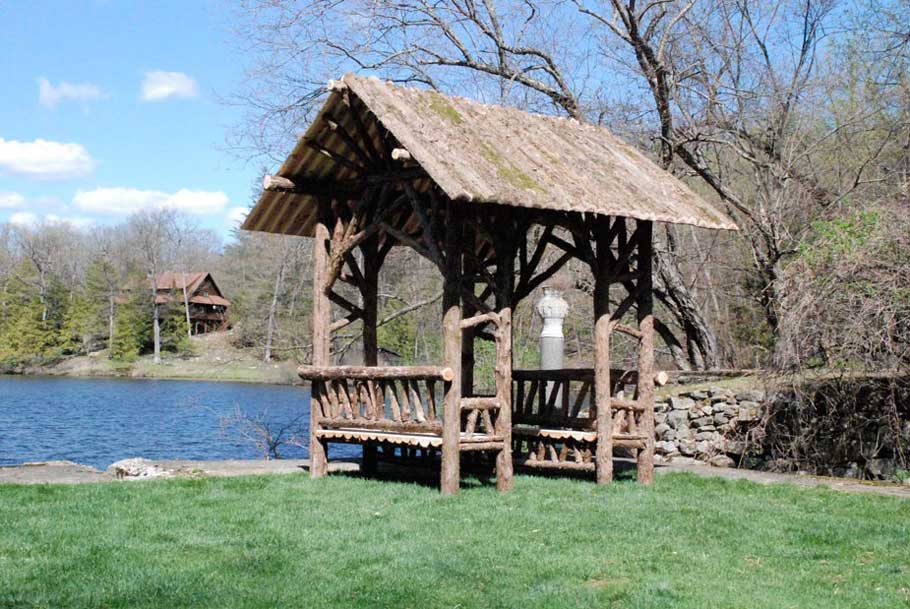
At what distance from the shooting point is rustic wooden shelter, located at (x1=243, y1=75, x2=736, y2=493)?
427 inches

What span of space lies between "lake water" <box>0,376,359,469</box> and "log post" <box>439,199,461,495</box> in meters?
9.67

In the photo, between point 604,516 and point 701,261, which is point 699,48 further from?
point 604,516

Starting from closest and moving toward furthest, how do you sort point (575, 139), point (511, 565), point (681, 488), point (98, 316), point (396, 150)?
1. point (511, 565)
2. point (396, 150)
3. point (681, 488)
4. point (575, 139)
5. point (98, 316)

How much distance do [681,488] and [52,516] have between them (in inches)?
247

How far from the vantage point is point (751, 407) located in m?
14.8

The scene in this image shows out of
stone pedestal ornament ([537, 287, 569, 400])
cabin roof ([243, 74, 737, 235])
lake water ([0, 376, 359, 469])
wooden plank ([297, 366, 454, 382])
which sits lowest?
lake water ([0, 376, 359, 469])

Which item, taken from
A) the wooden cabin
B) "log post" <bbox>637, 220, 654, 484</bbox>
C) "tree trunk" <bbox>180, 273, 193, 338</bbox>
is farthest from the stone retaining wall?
the wooden cabin

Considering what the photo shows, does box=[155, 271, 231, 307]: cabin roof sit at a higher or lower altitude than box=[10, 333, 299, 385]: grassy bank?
higher

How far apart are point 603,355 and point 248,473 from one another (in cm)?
425

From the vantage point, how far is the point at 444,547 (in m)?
8.13

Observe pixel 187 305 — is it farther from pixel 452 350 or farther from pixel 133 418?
pixel 452 350

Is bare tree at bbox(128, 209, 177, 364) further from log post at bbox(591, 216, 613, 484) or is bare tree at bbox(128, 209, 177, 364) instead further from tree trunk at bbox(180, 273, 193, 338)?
log post at bbox(591, 216, 613, 484)

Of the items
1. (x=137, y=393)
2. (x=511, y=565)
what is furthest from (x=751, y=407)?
(x=137, y=393)

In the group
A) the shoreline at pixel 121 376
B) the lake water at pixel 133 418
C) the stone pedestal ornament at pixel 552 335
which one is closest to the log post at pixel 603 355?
the stone pedestal ornament at pixel 552 335
